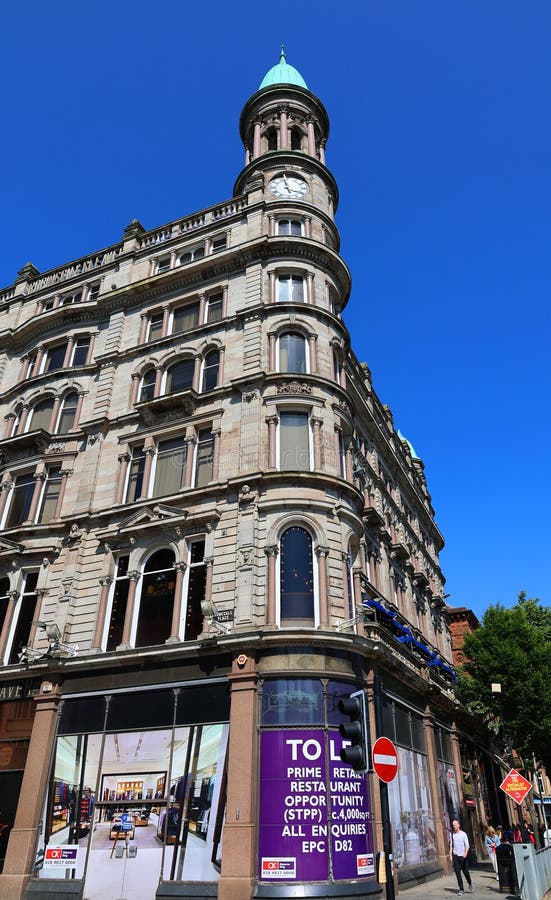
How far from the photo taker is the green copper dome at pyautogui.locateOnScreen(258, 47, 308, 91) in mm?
38906

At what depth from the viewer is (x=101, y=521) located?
25359mm

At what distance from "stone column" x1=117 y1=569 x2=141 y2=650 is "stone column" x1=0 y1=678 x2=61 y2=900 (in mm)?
2881

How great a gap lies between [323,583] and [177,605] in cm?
519

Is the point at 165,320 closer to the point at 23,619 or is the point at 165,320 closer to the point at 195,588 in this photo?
the point at 195,588

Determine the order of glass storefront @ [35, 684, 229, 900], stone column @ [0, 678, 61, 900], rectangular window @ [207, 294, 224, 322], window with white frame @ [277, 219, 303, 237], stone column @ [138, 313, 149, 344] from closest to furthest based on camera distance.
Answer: glass storefront @ [35, 684, 229, 900] → stone column @ [0, 678, 61, 900] → rectangular window @ [207, 294, 224, 322] → stone column @ [138, 313, 149, 344] → window with white frame @ [277, 219, 303, 237]

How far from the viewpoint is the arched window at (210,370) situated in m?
26.9

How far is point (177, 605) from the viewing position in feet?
71.9

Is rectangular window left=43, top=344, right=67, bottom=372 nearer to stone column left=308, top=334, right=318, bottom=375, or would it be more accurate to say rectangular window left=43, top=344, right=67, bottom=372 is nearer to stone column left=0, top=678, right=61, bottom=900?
stone column left=308, top=334, right=318, bottom=375

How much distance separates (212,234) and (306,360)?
10.2 m

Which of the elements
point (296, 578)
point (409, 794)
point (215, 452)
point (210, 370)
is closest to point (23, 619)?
point (215, 452)

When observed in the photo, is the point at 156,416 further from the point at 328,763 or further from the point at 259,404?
the point at 328,763

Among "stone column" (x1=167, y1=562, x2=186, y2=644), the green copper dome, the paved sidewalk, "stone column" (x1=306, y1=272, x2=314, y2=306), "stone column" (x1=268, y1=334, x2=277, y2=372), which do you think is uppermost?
the green copper dome

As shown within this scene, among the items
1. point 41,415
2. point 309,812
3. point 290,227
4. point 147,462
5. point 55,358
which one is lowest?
point 309,812

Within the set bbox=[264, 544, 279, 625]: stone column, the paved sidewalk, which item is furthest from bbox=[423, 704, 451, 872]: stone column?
bbox=[264, 544, 279, 625]: stone column
